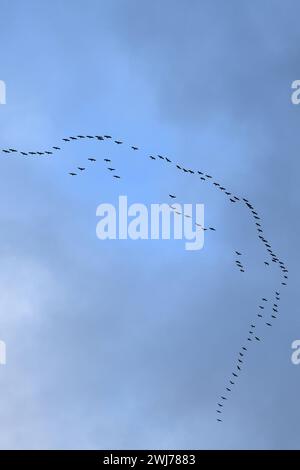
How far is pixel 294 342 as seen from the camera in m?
134

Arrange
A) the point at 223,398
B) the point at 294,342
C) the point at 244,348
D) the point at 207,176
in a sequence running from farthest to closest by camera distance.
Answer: the point at 207,176
the point at 244,348
the point at 223,398
the point at 294,342

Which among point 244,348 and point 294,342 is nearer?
point 294,342

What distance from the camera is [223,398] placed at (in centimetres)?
14950
